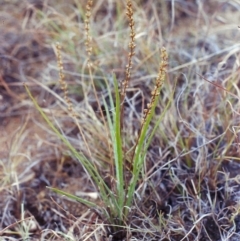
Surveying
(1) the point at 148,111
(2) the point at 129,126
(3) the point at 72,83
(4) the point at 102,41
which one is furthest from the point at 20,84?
(1) the point at 148,111

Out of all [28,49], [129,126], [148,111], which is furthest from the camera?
[28,49]

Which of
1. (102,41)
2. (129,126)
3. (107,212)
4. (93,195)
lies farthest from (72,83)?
(107,212)

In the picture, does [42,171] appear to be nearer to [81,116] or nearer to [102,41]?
[81,116]

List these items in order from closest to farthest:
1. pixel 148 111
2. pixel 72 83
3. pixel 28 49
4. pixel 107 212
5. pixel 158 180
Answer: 1. pixel 148 111
2. pixel 107 212
3. pixel 158 180
4. pixel 72 83
5. pixel 28 49

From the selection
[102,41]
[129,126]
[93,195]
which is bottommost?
[93,195]

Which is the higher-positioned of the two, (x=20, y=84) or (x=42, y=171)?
(x=20, y=84)

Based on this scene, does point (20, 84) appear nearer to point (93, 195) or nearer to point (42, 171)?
point (42, 171)

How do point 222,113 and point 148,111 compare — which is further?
point 222,113
